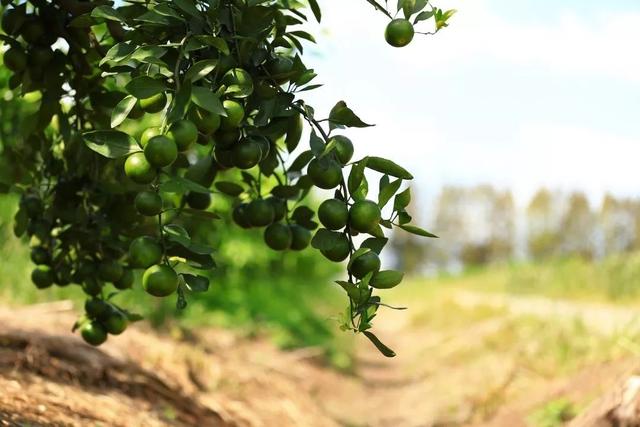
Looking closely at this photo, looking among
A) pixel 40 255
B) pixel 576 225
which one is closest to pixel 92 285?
pixel 40 255

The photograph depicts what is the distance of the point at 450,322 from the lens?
14898mm

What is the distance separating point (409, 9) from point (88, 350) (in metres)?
2.98

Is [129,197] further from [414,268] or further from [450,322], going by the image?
[414,268]

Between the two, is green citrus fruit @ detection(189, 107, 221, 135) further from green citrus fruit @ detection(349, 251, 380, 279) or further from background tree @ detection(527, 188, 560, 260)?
background tree @ detection(527, 188, 560, 260)

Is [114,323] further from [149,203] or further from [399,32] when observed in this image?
[399,32]

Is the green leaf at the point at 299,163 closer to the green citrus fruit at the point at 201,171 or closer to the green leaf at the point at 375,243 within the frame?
the green citrus fruit at the point at 201,171


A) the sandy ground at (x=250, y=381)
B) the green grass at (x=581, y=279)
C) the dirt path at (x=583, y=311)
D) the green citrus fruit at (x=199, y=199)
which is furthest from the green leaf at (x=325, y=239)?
the green grass at (x=581, y=279)

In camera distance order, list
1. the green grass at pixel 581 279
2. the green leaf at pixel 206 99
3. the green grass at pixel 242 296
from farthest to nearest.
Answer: the green grass at pixel 581 279, the green grass at pixel 242 296, the green leaf at pixel 206 99

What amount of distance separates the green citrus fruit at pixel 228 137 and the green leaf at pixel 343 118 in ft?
0.79

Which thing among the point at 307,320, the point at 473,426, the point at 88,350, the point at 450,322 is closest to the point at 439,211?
the point at 450,322

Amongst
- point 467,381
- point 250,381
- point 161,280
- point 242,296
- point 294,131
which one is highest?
point 242,296

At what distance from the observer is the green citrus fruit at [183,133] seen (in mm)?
1931

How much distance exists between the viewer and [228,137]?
2.20 m

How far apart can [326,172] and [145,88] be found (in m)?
0.48
